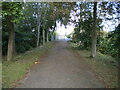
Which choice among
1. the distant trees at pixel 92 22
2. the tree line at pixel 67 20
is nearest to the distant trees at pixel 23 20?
the tree line at pixel 67 20

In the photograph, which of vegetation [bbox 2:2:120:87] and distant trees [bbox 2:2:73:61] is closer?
vegetation [bbox 2:2:120:87]

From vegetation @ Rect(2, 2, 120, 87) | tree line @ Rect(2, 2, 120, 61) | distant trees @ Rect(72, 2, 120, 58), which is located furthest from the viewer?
distant trees @ Rect(72, 2, 120, 58)

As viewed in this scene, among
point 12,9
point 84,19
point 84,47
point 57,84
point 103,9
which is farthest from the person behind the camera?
point 84,47

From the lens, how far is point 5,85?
5.12 metres

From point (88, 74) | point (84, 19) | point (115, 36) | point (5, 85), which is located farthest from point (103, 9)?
point (5, 85)

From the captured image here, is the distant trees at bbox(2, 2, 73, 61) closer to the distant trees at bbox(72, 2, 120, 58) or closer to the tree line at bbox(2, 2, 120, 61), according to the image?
the tree line at bbox(2, 2, 120, 61)

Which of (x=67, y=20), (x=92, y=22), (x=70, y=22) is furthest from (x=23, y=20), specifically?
(x=92, y=22)

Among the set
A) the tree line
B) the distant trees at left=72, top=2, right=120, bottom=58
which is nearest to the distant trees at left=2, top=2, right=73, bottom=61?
the tree line

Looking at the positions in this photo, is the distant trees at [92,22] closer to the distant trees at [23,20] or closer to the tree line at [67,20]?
the tree line at [67,20]

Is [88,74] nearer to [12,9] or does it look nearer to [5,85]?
[5,85]

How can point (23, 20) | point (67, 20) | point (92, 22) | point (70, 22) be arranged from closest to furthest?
point (92, 22) < point (70, 22) < point (67, 20) < point (23, 20)

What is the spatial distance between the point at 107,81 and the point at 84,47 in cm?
1050

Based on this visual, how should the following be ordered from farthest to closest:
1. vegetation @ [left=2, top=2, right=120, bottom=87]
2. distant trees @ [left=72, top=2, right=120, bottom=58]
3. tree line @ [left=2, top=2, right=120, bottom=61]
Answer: distant trees @ [left=72, top=2, right=120, bottom=58], tree line @ [left=2, top=2, right=120, bottom=61], vegetation @ [left=2, top=2, right=120, bottom=87]

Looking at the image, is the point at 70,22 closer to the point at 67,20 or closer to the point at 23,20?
the point at 67,20
